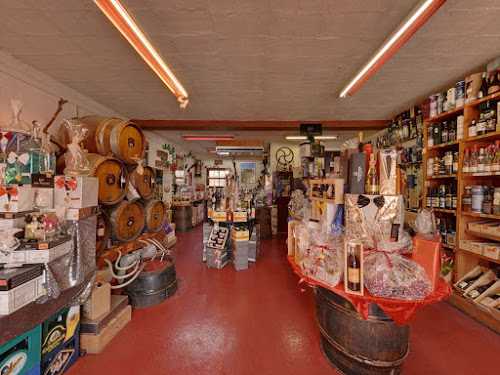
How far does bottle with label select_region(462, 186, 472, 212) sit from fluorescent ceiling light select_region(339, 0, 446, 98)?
211 cm

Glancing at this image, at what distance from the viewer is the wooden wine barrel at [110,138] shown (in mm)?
2807

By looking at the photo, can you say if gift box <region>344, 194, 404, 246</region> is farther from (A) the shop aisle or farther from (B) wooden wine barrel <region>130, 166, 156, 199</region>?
(B) wooden wine barrel <region>130, 166, 156, 199</region>

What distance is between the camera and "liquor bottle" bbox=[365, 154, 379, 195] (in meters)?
2.06

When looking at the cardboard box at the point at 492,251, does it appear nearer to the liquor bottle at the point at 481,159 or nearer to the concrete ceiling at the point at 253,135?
the liquor bottle at the point at 481,159

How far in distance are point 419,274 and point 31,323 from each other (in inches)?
107

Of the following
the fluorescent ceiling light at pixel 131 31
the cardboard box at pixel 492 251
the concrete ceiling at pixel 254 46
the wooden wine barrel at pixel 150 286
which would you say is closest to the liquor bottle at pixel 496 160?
the cardboard box at pixel 492 251

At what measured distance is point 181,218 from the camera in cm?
750

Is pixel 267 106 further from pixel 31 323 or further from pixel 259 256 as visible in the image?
pixel 31 323

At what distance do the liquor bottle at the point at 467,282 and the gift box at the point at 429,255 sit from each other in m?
2.07

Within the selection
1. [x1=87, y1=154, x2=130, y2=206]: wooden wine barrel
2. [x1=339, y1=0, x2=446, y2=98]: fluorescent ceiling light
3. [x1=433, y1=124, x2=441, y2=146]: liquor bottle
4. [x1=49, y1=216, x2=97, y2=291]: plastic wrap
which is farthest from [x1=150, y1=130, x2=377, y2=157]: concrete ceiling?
[x1=49, y1=216, x2=97, y2=291]: plastic wrap

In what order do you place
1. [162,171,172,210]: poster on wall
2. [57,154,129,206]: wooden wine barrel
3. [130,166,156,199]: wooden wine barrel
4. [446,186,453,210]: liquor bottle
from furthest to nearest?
1. [162,171,172,210]: poster on wall
2. [446,186,453,210]: liquor bottle
3. [130,166,156,199]: wooden wine barrel
4. [57,154,129,206]: wooden wine barrel

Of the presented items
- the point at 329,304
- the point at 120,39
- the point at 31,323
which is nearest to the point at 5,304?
the point at 31,323

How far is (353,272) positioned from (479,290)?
257cm

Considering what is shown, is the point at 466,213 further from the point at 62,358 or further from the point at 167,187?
the point at 167,187
